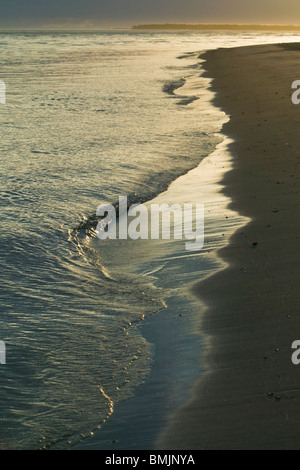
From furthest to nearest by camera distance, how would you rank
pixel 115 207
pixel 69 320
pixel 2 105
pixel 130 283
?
1. pixel 2 105
2. pixel 115 207
3. pixel 130 283
4. pixel 69 320

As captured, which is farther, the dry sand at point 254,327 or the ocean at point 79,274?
the ocean at point 79,274

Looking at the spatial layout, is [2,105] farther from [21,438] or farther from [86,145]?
[21,438]

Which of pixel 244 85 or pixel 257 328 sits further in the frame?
pixel 244 85

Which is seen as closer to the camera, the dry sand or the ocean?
the dry sand

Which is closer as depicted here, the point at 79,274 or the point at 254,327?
the point at 254,327

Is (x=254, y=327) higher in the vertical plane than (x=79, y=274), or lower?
lower

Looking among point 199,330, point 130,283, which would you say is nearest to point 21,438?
point 199,330

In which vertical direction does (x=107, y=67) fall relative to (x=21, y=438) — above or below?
above
